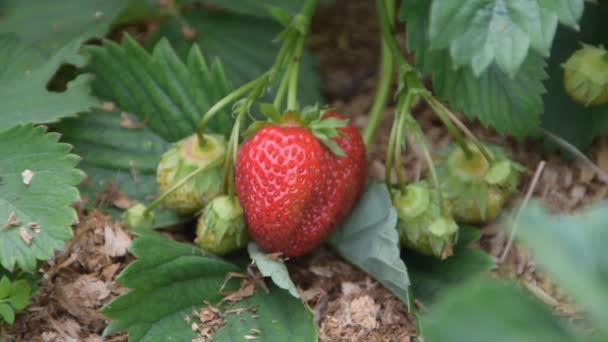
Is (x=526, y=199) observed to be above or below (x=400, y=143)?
below

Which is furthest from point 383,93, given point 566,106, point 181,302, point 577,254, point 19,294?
point 577,254

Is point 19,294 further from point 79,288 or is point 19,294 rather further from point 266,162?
point 266,162

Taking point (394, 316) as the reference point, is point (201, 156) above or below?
above

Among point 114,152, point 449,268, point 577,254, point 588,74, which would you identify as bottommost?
point 449,268

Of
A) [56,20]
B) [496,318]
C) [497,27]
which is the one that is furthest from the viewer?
[56,20]

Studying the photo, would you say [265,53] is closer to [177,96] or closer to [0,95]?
[177,96]

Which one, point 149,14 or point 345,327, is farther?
point 149,14

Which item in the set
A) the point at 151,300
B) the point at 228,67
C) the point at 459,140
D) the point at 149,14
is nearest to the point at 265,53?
the point at 228,67
